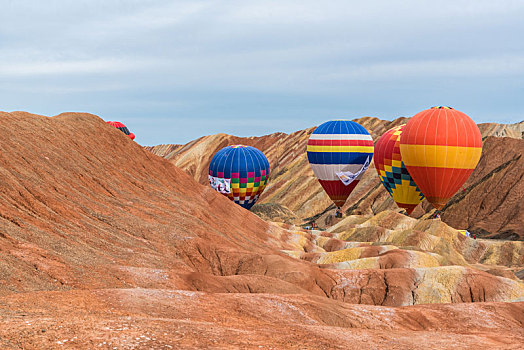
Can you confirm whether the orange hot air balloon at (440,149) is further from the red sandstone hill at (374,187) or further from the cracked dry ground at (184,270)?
the red sandstone hill at (374,187)

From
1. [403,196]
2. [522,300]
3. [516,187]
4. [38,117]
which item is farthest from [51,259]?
[516,187]

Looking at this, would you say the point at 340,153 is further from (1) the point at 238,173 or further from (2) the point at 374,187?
(2) the point at 374,187

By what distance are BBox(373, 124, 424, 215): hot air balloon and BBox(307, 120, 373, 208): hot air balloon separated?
2508 mm

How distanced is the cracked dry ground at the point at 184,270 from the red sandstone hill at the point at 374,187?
1612 centimetres

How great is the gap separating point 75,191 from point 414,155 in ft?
116

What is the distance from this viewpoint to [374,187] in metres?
95.9

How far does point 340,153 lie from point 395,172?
7503 mm

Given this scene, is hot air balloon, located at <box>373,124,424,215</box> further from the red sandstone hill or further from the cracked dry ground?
the red sandstone hill

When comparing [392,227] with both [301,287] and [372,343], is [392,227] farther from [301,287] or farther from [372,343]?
[372,343]

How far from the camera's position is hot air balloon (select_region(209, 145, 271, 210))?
72.9 metres

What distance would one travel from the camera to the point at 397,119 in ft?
388

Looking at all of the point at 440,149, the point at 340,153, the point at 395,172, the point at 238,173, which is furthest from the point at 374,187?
the point at 440,149

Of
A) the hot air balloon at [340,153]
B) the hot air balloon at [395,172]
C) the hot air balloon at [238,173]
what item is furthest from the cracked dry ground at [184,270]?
the hot air balloon at [238,173]

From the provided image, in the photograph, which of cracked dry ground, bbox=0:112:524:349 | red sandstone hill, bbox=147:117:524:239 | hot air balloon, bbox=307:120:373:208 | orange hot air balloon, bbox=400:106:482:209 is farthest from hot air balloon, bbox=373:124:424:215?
red sandstone hill, bbox=147:117:524:239
